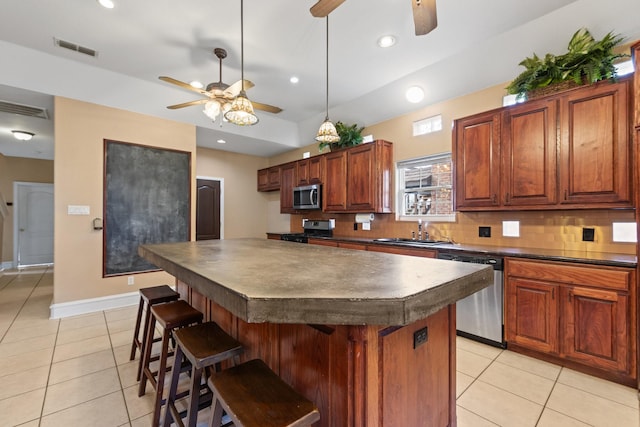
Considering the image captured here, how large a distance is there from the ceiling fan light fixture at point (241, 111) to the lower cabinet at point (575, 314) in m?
2.64

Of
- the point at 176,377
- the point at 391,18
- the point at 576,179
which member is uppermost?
the point at 391,18

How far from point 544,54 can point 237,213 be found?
5527 millimetres

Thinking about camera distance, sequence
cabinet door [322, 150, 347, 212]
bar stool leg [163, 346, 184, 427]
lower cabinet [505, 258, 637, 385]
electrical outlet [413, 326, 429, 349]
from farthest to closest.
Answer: cabinet door [322, 150, 347, 212] < lower cabinet [505, 258, 637, 385] < bar stool leg [163, 346, 184, 427] < electrical outlet [413, 326, 429, 349]

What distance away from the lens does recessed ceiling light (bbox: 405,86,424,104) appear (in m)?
3.67

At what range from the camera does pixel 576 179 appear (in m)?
2.39

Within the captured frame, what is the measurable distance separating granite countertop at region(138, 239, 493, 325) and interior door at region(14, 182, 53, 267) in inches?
327

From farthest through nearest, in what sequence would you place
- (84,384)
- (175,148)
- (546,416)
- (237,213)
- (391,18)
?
(237,213) < (175,148) < (391,18) < (84,384) < (546,416)

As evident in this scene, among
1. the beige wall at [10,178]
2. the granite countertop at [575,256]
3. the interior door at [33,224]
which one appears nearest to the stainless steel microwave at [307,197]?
the granite countertop at [575,256]

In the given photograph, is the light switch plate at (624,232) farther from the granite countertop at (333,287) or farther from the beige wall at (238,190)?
the beige wall at (238,190)

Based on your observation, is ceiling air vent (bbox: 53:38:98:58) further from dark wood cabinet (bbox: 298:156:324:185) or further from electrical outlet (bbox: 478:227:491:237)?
electrical outlet (bbox: 478:227:491:237)

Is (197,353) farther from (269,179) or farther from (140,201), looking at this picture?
(269,179)

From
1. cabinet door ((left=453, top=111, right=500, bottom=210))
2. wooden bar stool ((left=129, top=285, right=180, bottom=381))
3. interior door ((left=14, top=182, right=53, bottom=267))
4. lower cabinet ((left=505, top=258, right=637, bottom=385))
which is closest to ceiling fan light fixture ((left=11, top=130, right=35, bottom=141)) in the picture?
interior door ((left=14, top=182, right=53, bottom=267))

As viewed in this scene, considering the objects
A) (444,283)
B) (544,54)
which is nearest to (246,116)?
(444,283)

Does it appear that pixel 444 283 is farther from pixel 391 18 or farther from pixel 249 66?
pixel 249 66
